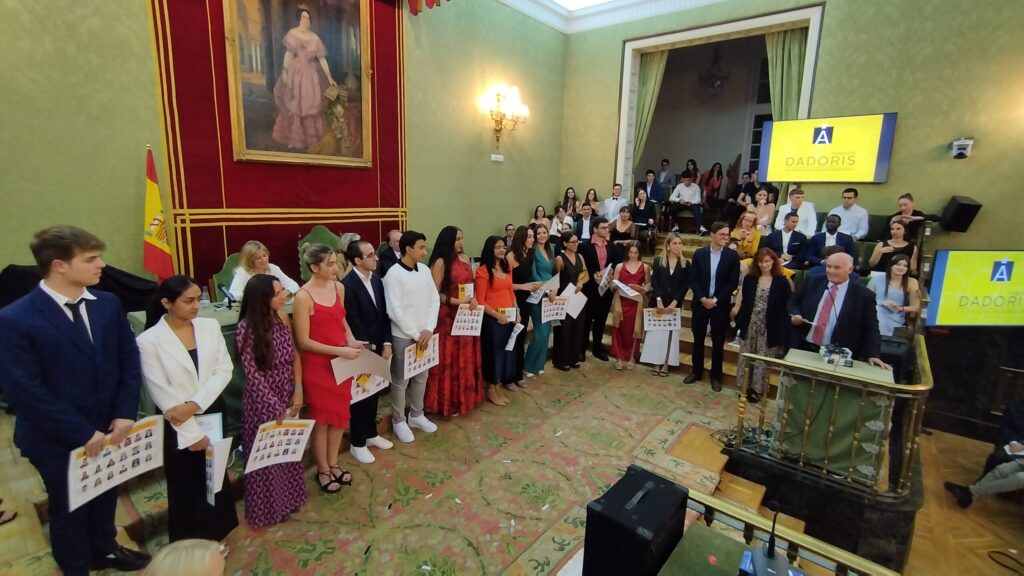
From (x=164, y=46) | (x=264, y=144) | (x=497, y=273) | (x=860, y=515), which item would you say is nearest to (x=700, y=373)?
(x=860, y=515)

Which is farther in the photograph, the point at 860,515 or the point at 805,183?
the point at 805,183

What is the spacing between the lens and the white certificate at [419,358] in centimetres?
333

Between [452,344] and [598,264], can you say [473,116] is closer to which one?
[598,264]

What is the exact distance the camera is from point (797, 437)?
3.39 metres

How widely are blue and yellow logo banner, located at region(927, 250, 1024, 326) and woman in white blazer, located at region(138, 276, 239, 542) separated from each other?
6211 mm

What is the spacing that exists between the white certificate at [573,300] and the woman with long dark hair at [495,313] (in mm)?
760

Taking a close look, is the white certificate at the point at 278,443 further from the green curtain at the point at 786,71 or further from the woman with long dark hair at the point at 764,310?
the green curtain at the point at 786,71

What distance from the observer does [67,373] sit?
1.82 meters

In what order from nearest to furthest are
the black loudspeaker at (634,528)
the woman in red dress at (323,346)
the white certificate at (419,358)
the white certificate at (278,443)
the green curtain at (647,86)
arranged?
the black loudspeaker at (634,528), the white certificate at (278,443), the woman in red dress at (323,346), the white certificate at (419,358), the green curtain at (647,86)

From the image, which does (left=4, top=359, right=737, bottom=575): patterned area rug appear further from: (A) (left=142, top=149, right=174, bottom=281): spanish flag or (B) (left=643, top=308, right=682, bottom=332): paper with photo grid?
(A) (left=142, top=149, right=174, bottom=281): spanish flag

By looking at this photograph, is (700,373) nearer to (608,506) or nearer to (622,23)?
(608,506)

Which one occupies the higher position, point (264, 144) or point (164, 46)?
point (164, 46)

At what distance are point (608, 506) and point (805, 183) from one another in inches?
260

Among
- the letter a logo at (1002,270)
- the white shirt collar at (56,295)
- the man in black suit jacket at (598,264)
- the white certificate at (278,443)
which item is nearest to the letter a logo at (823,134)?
the letter a logo at (1002,270)
